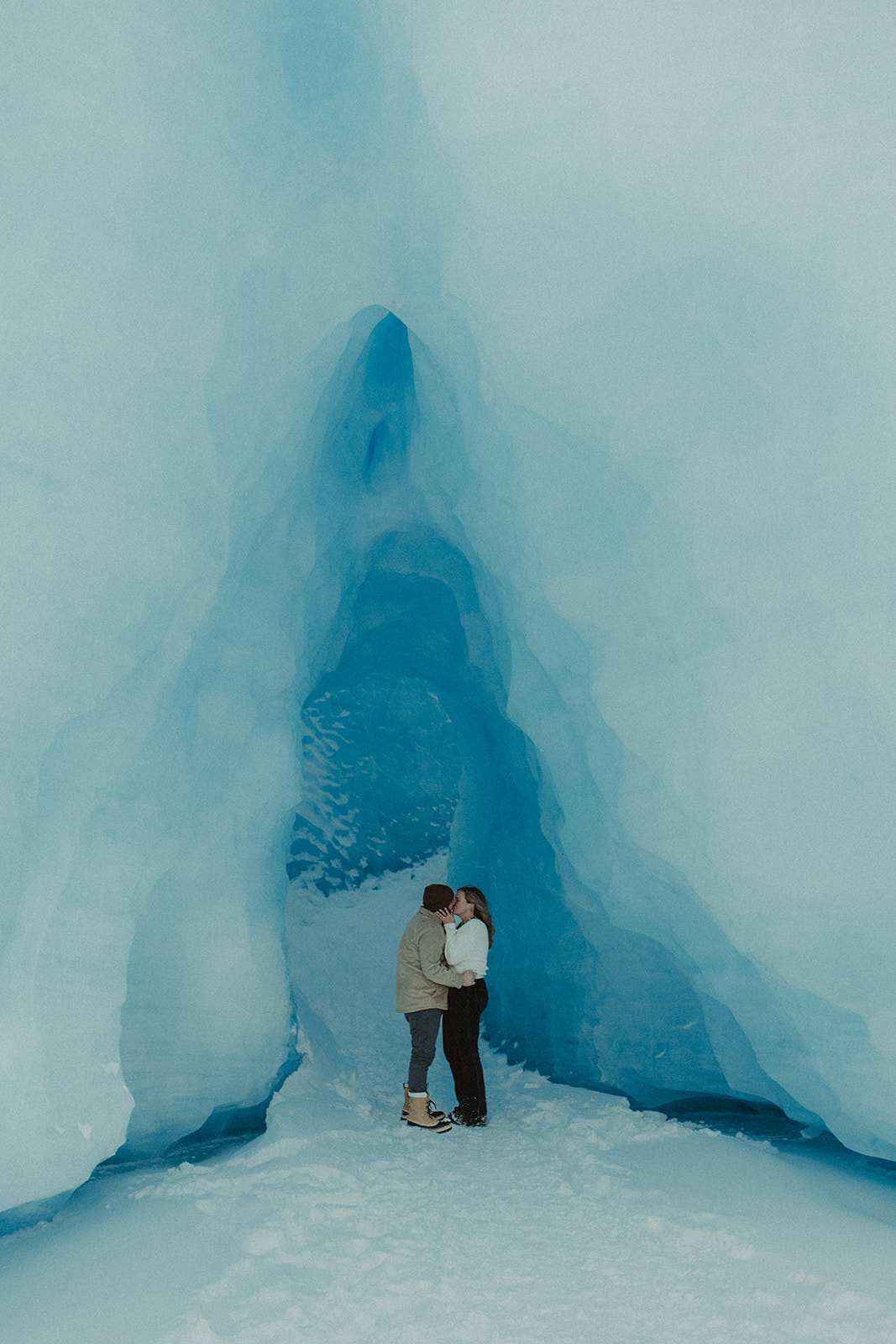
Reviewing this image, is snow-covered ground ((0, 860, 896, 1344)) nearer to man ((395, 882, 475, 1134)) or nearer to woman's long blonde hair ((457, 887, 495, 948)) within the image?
man ((395, 882, 475, 1134))

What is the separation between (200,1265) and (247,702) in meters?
2.32

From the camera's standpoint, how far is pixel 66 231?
324cm

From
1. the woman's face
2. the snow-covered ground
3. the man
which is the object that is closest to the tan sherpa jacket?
the man

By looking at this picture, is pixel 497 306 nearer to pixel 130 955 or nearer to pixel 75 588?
pixel 75 588

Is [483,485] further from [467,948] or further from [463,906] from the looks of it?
[467,948]

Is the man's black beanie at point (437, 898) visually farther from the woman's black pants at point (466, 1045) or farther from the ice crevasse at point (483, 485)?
the ice crevasse at point (483, 485)

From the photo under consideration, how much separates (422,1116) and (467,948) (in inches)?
29.6

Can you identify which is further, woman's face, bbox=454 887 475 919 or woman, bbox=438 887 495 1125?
woman's face, bbox=454 887 475 919

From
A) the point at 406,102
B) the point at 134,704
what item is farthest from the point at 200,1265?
the point at 406,102

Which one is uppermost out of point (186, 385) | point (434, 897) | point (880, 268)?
point (880, 268)

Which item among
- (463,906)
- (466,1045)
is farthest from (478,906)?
(466,1045)

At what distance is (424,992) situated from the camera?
13.6ft

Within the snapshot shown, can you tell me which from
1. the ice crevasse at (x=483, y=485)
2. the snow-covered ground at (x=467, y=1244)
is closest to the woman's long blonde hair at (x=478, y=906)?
the ice crevasse at (x=483, y=485)

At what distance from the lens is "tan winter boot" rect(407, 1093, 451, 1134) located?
3.98m
